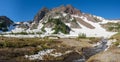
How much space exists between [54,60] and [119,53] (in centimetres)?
2790

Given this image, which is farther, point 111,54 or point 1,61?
point 1,61

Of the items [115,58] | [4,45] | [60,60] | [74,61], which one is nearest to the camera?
[115,58]

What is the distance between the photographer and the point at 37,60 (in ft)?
202

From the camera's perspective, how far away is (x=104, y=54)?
117 feet

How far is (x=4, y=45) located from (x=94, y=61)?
7558 centimetres

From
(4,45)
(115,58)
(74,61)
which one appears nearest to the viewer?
(115,58)

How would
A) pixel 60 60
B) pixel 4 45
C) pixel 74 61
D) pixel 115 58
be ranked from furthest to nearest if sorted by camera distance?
pixel 4 45, pixel 60 60, pixel 74 61, pixel 115 58

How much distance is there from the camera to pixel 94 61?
3506cm

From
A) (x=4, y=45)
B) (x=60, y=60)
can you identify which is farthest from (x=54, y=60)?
(x=4, y=45)

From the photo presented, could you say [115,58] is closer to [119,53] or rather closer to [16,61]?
[119,53]

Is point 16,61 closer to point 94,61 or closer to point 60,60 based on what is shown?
point 60,60

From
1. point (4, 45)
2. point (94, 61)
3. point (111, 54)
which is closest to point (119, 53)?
point (111, 54)

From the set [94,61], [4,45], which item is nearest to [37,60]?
[94,61]

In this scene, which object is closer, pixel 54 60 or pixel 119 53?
pixel 119 53
